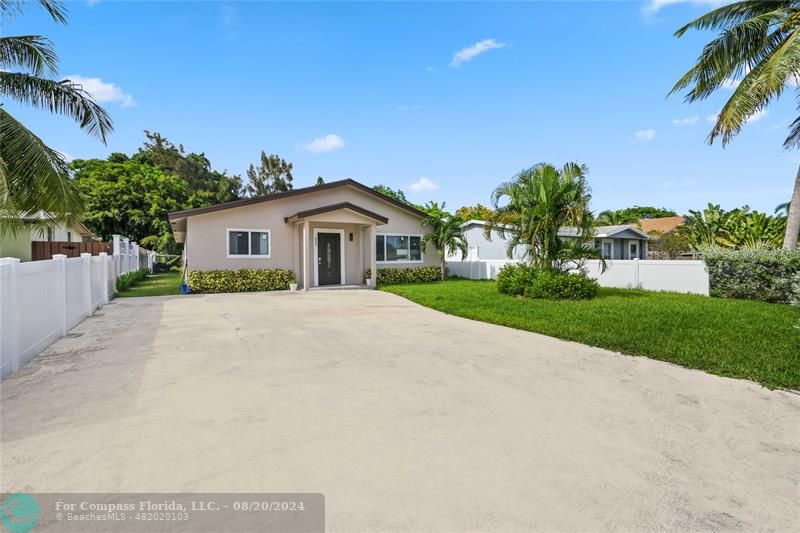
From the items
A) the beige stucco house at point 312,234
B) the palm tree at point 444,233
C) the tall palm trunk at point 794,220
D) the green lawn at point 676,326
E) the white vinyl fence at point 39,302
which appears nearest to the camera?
the white vinyl fence at point 39,302

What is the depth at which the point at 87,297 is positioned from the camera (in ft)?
29.8

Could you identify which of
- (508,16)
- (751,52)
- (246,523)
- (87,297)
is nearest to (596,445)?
(246,523)

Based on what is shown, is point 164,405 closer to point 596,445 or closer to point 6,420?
point 6,420

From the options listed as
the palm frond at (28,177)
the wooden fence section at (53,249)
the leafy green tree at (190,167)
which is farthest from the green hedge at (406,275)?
the leafy green tree at (190,167)

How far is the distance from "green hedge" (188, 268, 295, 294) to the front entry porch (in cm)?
89

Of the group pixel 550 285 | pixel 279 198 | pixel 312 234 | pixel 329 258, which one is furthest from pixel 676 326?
pixel 279 198

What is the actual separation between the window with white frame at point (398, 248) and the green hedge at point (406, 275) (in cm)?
57

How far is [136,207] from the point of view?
30828 millimetres

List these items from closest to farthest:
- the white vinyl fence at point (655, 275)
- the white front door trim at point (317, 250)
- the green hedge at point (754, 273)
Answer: the green hedge at point (754, 273), the white vinyl fence at point (655, 275), the white front door trim at point (317, 250)

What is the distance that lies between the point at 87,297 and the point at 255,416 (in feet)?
26.5

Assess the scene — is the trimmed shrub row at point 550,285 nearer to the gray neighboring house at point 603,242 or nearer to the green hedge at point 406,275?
the green hedge at point 406,275

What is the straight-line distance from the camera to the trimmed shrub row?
11039 millimetres

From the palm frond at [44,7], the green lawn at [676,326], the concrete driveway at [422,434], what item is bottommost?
the concrete driveway at [422,434]

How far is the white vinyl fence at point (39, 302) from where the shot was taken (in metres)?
4.73
